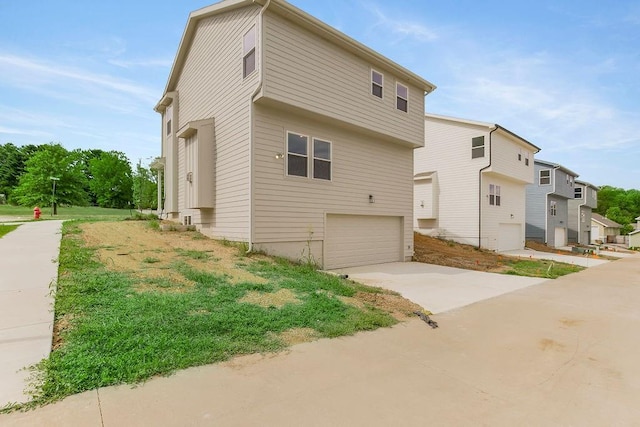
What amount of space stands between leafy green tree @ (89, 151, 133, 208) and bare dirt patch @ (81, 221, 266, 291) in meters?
40.8

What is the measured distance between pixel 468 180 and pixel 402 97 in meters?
8.51

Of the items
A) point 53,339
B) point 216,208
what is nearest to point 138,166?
point 216,208

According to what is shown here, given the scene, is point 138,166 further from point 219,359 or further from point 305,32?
point 219,359

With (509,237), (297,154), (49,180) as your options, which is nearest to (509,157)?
(509,237)

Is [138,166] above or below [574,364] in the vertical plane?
above

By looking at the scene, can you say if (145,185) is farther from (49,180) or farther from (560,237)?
(560,237)

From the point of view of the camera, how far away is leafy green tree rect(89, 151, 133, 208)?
1793 inches

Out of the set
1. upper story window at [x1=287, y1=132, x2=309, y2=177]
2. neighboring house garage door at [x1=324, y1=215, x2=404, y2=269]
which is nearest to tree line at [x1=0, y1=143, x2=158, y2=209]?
upper story window at [x1=287, y1=132, x2=309, y2=177]

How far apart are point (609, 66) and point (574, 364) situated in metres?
16.9

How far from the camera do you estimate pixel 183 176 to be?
40.9 feet

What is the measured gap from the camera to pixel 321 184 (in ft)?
32.2

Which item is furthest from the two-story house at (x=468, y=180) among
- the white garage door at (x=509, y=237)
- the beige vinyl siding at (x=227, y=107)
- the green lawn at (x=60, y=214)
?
the green lawn at (x=60, y=214)

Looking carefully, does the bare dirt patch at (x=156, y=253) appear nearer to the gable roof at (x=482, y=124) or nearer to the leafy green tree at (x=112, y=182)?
the gable roof at (x=482, y=124)

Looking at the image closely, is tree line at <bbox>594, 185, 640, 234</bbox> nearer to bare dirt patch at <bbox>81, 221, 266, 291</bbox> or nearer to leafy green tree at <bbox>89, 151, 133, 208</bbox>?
bare dirt patch at <bbox>81, 221, 266, 291</bbox>
